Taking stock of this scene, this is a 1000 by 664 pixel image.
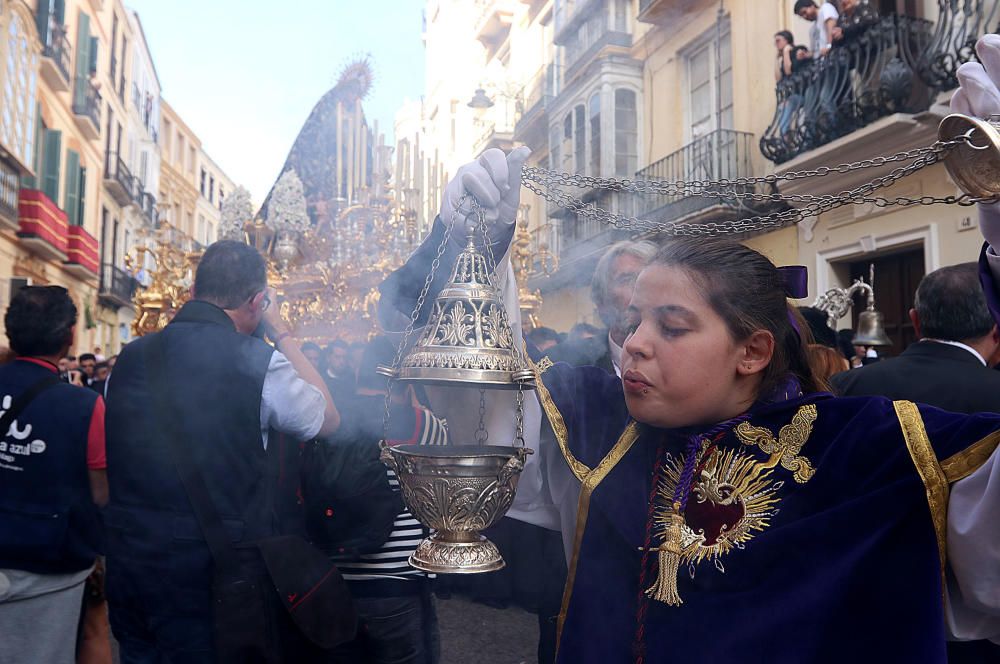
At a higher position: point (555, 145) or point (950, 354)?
point (555, 145)

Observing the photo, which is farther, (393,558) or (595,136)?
(595,136)

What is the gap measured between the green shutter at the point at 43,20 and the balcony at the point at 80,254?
16.3ft

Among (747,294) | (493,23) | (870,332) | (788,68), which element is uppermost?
(493,23)

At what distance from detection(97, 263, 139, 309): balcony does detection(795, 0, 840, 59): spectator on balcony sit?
66.1 ft

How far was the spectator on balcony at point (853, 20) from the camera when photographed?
7051mm

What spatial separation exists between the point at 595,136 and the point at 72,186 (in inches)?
497

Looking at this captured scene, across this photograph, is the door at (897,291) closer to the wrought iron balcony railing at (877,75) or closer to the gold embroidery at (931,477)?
the wrought iron balcony railing at (877,75)

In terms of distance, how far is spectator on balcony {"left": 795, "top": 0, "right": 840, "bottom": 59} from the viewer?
765cm

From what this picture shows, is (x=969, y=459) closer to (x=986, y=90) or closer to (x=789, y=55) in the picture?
(x=986, y=90)

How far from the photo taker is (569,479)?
1587mm

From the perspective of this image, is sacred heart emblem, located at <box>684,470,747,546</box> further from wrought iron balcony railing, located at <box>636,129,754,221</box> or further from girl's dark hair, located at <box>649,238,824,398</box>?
wrought iron balcony railing, located at <box>636,129,754,221</box>

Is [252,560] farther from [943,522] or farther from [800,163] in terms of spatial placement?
[800,163]

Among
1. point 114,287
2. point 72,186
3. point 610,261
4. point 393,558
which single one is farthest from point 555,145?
point 114,287

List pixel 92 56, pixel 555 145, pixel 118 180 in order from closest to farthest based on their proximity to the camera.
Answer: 1. pixel 555 145
2. pixel 92 56
3. pixel 118 180
